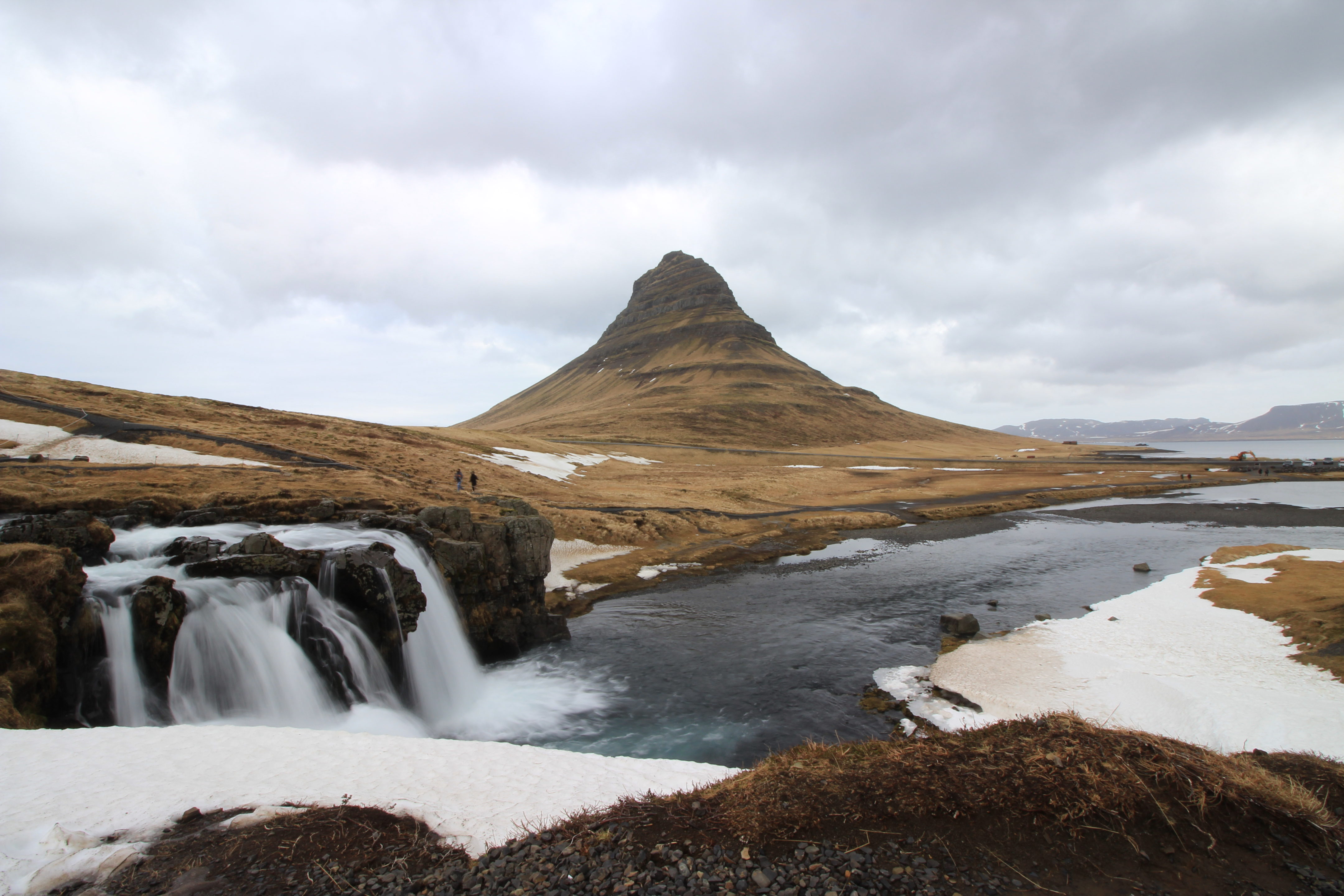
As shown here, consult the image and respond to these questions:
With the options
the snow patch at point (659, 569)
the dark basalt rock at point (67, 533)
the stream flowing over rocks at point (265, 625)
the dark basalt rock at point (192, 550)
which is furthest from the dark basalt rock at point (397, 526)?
the snow patch at point (659, 569)

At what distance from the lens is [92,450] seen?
3734cm

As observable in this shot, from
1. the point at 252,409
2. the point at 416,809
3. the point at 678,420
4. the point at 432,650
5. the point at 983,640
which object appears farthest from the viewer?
the point at 678,420

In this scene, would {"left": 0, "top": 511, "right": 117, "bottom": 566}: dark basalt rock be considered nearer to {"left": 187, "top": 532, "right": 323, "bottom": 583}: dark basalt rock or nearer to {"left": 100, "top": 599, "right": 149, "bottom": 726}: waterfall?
{"left": 187, "top": 532, "right": 323, "bottom": 583}: dark basalt rock

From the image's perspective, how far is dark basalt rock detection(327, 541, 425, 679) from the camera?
19.2 meters

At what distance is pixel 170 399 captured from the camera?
58.6 metres

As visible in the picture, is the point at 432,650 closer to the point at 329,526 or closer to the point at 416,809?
the point at 329,526

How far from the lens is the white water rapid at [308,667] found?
15.1 metres

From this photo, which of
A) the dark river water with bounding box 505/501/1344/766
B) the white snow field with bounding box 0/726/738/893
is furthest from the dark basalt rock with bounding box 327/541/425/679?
the white snow field with bounding box 0/726/738/893

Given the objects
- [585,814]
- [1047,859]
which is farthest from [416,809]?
[1047,859]

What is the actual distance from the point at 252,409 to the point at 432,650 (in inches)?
2323

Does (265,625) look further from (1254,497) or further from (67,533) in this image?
(1254,497)

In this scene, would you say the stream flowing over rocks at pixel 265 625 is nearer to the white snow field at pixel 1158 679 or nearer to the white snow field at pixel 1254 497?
the white snow field at pixel 1158 679

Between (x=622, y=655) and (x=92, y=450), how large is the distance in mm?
39349

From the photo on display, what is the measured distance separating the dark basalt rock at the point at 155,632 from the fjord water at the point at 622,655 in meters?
0.23
